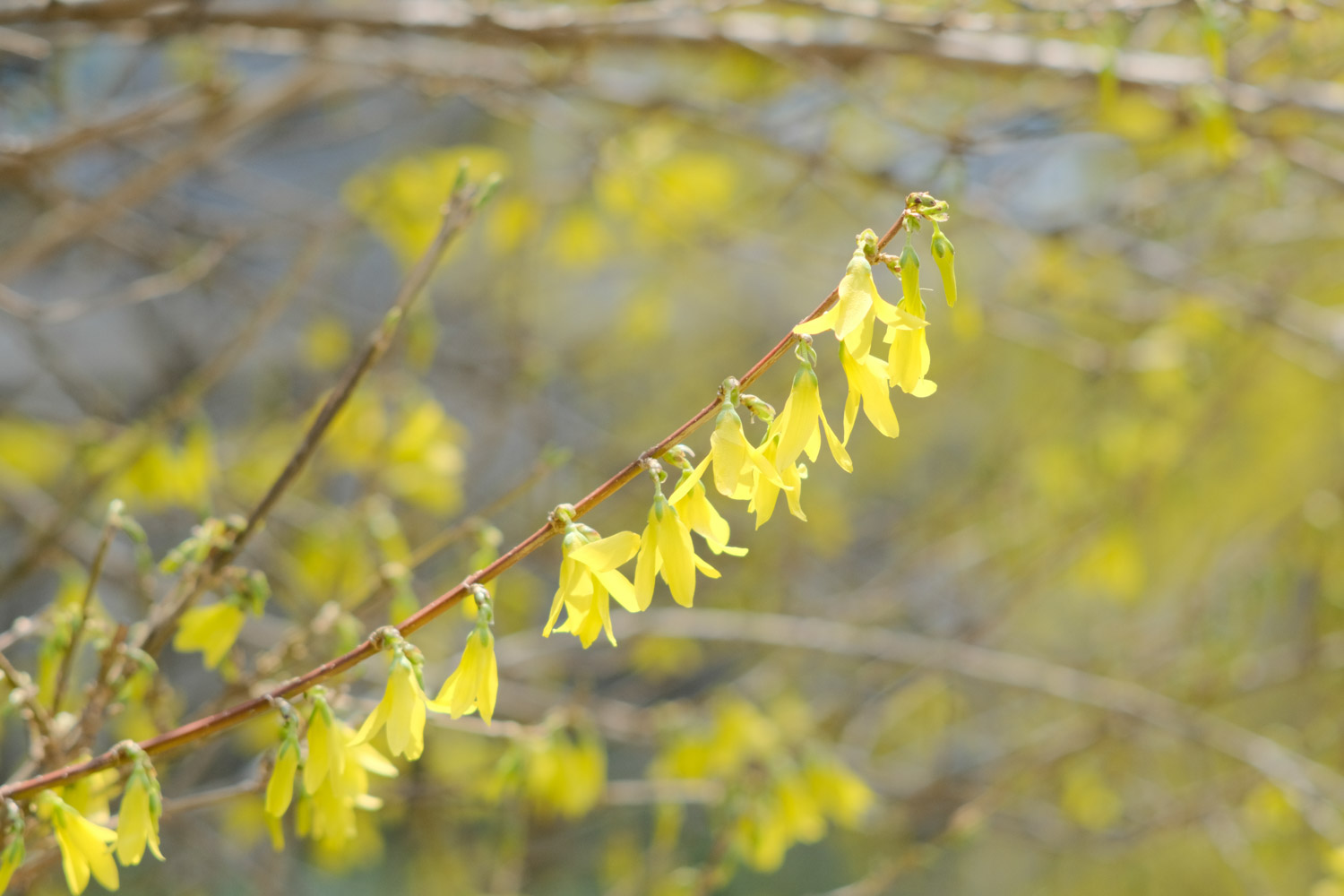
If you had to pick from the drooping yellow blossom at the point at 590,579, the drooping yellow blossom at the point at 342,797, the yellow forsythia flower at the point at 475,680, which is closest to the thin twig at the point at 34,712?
the drooping yellow blossom at the point at 342,797

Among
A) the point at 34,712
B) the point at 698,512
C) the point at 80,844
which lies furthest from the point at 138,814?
the point at 698,512

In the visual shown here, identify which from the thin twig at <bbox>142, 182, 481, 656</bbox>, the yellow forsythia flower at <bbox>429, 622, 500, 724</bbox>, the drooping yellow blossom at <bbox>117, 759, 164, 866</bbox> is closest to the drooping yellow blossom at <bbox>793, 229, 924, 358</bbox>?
the yellow forsythia flower at <bbox>429, 622, 500, 724</bbox>

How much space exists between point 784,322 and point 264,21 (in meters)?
3.93

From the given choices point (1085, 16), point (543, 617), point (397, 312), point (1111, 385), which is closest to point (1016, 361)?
point (1111, 385)

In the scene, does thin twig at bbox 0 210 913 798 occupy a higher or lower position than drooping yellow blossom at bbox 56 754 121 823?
higher

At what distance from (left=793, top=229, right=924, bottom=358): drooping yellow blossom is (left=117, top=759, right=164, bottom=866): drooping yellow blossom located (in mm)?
701

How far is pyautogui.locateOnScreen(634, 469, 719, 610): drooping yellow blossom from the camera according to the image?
0.89 meters

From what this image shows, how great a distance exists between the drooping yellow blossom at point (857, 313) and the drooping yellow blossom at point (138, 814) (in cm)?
70

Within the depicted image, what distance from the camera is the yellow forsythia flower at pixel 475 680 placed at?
36.6 inches

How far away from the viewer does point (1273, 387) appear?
4898 millimetres

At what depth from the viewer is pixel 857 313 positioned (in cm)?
84

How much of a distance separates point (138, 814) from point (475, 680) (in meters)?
0.33

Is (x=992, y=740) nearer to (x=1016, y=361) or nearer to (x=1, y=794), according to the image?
(x=1016, y=361)

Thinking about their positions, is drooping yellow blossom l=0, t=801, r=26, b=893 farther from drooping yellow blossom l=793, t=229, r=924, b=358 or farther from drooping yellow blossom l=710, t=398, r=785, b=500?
drooping yellow blossom l=793, t=229, r=924, b=358
